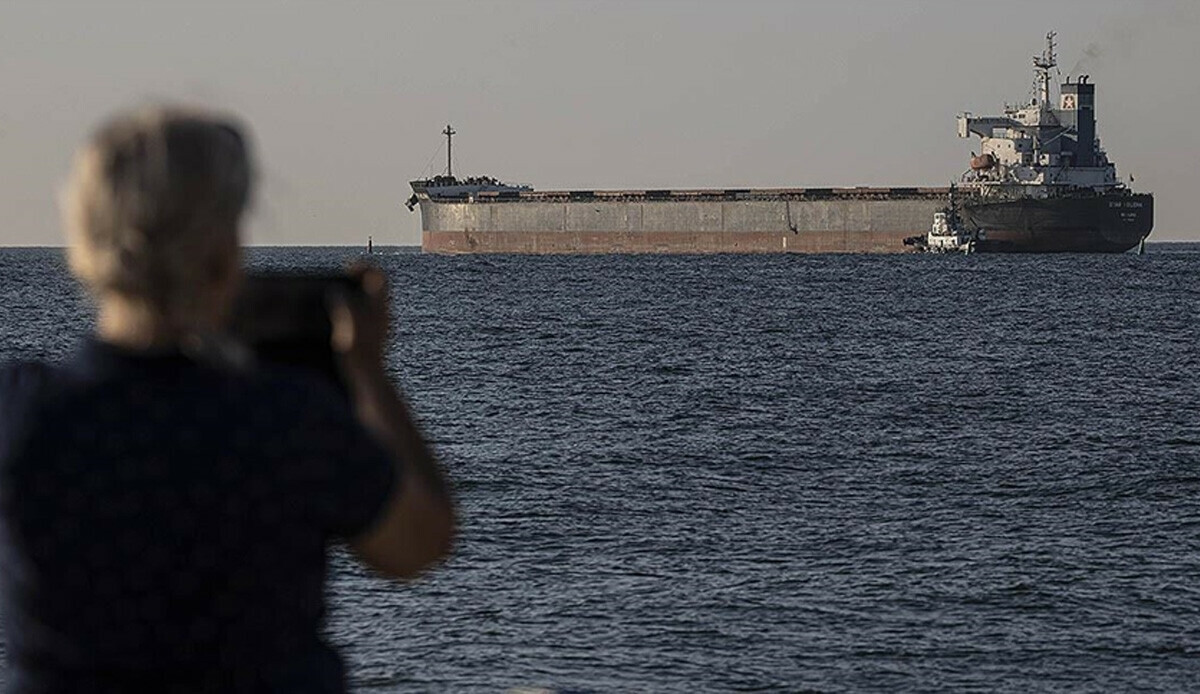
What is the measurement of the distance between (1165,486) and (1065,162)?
96968mm

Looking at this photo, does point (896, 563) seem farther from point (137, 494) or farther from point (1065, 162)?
point (1065, 162)

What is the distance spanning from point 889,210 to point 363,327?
11881 centimetres

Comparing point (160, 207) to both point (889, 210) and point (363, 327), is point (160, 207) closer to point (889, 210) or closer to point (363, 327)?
point (363, 327)

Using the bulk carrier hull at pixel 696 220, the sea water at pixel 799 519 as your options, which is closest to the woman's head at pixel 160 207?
the sea water at pixel 799 519

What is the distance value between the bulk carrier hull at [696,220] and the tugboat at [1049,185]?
159 inches

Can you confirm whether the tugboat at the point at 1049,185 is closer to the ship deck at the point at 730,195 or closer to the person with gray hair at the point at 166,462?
the ship deck at the point at 730,195

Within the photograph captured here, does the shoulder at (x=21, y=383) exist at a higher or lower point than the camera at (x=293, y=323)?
lower

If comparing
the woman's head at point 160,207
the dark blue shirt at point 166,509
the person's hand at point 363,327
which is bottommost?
the dark blue shirt at point 166,509

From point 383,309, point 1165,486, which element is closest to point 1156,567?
point 1165,486

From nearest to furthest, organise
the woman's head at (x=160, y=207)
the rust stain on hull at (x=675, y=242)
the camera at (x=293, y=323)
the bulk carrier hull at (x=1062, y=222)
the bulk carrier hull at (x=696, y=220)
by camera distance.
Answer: the woman's head at (x=160, y=207)
the camera at (x=293, y=323)
the bulk carrier hull at (x=1062, y=222)
the bulk carrier hull at (x=696, y=220)
the rust stain on hull at (x=675, y=242)

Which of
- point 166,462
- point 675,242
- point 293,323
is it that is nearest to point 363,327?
point 293,323

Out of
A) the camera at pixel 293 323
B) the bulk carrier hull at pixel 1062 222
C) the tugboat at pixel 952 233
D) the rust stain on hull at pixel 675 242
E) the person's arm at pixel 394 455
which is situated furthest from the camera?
the rust stain on hull at pixel 675 242

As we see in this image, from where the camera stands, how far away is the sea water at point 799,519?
43.6 ft

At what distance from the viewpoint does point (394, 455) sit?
2455 mm
